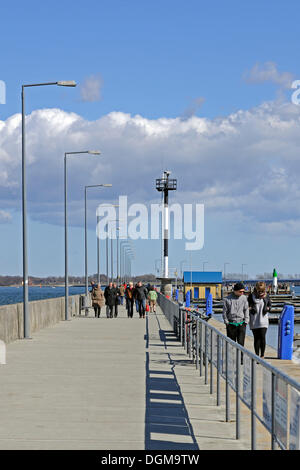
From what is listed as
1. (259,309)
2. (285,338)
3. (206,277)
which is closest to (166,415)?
(259,309)

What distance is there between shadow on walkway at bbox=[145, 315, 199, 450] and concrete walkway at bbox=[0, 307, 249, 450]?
0.04 feet

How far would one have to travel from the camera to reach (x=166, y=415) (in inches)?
419

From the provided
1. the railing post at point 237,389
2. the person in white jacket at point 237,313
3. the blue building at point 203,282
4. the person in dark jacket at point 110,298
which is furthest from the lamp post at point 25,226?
the blue building at point 203,282

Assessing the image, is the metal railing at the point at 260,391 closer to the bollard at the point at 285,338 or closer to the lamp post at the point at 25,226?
the bollard at the point at 285,338

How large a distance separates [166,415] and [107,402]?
1378mm

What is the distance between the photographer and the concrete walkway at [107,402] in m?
8.91

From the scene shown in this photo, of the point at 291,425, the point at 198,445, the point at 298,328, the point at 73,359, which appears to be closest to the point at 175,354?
the point at 73,359

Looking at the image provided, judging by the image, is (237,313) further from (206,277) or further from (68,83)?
(206,277)

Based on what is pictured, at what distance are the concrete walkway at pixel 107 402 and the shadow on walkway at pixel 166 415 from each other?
0.04ft

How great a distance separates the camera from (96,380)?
14.3 m

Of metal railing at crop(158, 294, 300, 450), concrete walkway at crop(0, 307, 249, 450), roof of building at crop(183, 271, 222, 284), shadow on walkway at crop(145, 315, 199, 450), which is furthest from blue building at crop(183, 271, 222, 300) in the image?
metal railing at crop(158, 294, 300, 450)

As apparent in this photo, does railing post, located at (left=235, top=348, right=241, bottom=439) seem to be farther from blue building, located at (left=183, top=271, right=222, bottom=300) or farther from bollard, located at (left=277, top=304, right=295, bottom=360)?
blue building, located at (left=183, top=271, right=222, bottom=300)

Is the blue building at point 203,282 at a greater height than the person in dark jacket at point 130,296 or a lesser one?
lesser

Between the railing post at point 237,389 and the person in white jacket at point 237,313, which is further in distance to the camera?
the person in white jacket at point 237,313
